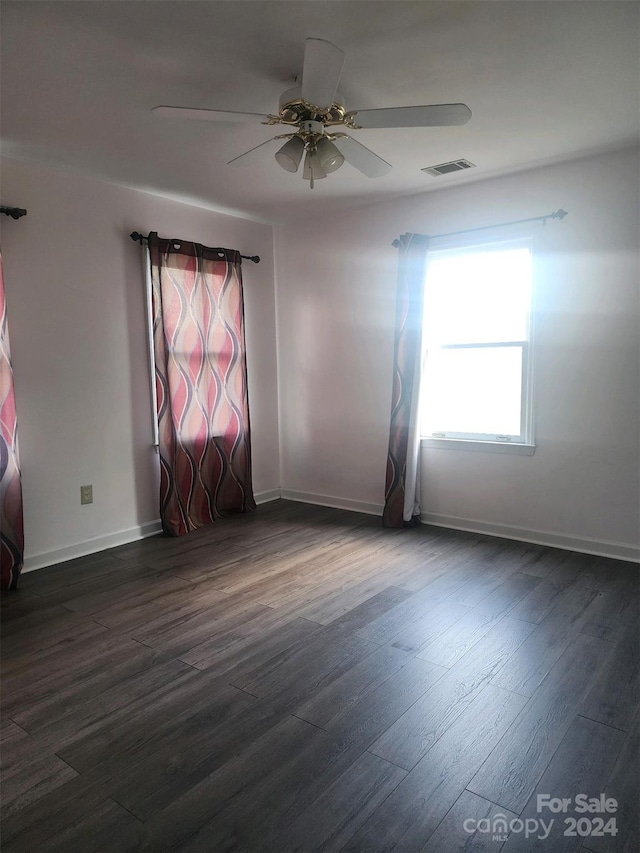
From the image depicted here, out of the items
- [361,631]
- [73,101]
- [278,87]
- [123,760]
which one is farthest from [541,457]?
[73,101]

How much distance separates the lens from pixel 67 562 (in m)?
3.61

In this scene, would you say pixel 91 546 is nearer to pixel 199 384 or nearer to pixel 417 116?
pixel 199 384

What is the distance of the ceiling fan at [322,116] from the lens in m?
1.89


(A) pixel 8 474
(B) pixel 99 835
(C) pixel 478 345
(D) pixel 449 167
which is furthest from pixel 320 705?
(D) pixel 449 167

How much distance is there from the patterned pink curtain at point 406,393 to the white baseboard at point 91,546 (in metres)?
1.80

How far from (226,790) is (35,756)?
27.0 inches

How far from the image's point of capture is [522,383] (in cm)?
384

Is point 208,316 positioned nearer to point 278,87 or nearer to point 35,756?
point 278,87

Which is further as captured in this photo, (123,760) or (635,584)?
(635,584)

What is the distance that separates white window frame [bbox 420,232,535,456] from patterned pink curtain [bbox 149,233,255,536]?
1612 millimetres

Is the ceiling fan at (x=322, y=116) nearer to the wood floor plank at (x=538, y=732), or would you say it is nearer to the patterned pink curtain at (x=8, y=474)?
the patterned pink curtain at (x=8, y=474)

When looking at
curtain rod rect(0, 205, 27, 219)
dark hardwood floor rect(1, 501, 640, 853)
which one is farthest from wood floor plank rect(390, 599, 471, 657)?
curtain rod rect(0, 205, 27, 219)

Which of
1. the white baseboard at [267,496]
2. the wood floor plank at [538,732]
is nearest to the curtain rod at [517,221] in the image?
the white baseboard at [267,496]

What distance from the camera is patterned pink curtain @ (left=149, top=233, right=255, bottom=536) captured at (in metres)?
4.06
